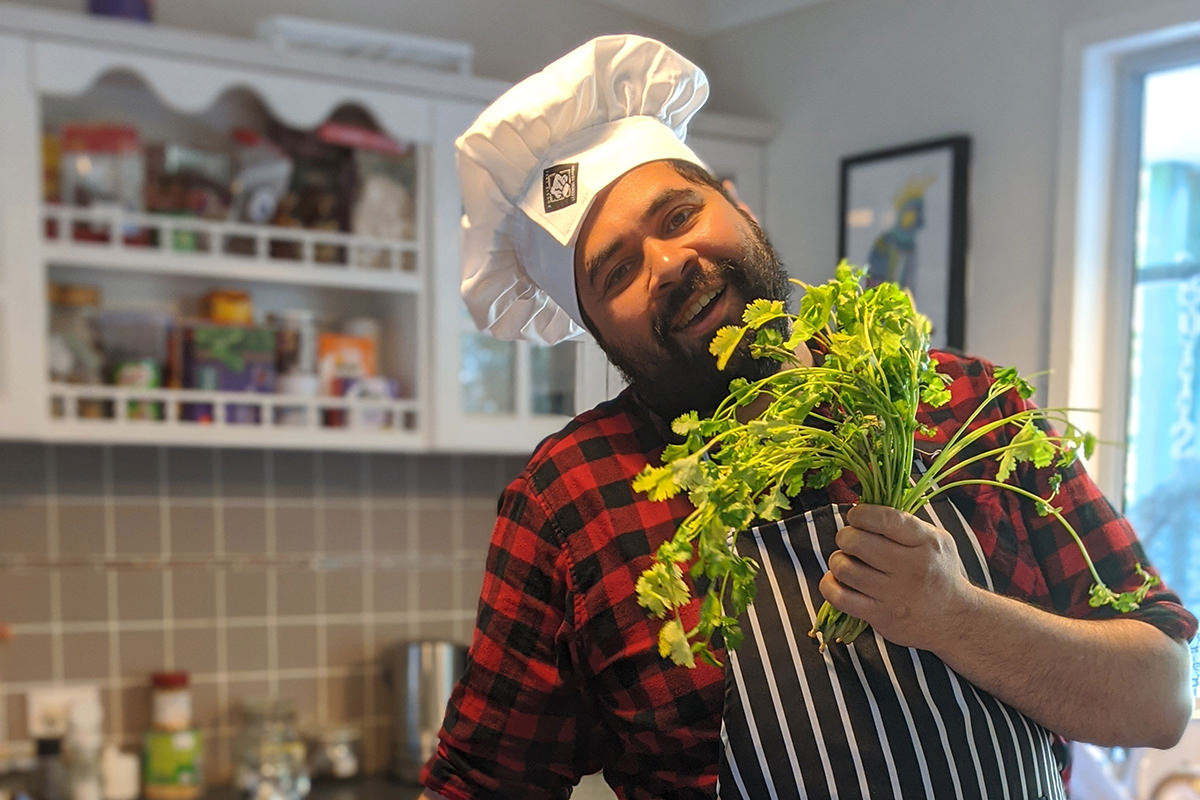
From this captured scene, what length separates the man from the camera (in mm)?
780

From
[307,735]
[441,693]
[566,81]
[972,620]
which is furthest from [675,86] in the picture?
[307,735]

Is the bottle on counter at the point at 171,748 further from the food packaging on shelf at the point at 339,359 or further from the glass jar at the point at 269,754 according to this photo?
the food packaging on shelf at the point at 339,359

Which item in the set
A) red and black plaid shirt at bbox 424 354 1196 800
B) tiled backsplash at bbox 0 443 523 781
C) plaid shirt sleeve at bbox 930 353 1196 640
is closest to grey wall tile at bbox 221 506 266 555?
tiled backsplash at bbox 0 443 523 781

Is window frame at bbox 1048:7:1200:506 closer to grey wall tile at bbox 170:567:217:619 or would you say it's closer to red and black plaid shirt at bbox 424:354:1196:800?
red and black plaid shirt at bbox 424:354:1196:800

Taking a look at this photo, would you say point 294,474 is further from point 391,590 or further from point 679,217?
point 679,217

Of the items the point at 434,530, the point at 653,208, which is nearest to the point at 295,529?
the point at 434,530

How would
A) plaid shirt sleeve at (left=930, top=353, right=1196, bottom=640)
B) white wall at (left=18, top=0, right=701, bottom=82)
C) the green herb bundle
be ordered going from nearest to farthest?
the green herb bundle → plaid shirt sleeve at (left=930, top=353, right=1196, bottom=640) → white wall at (left=18, top=0, right=701, bottom=82)

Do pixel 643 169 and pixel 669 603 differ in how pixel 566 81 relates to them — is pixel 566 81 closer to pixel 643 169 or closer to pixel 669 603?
pixel 643 169

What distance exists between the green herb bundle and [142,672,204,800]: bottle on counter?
5.51 feet

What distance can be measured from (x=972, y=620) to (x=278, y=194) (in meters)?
1.67

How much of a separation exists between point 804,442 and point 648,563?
0.88 feet

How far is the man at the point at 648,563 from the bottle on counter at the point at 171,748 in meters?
1.30

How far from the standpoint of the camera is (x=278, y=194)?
2.11m

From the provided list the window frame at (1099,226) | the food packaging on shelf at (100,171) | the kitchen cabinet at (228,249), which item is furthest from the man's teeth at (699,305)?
the food packaging on shelf at (100,171)
